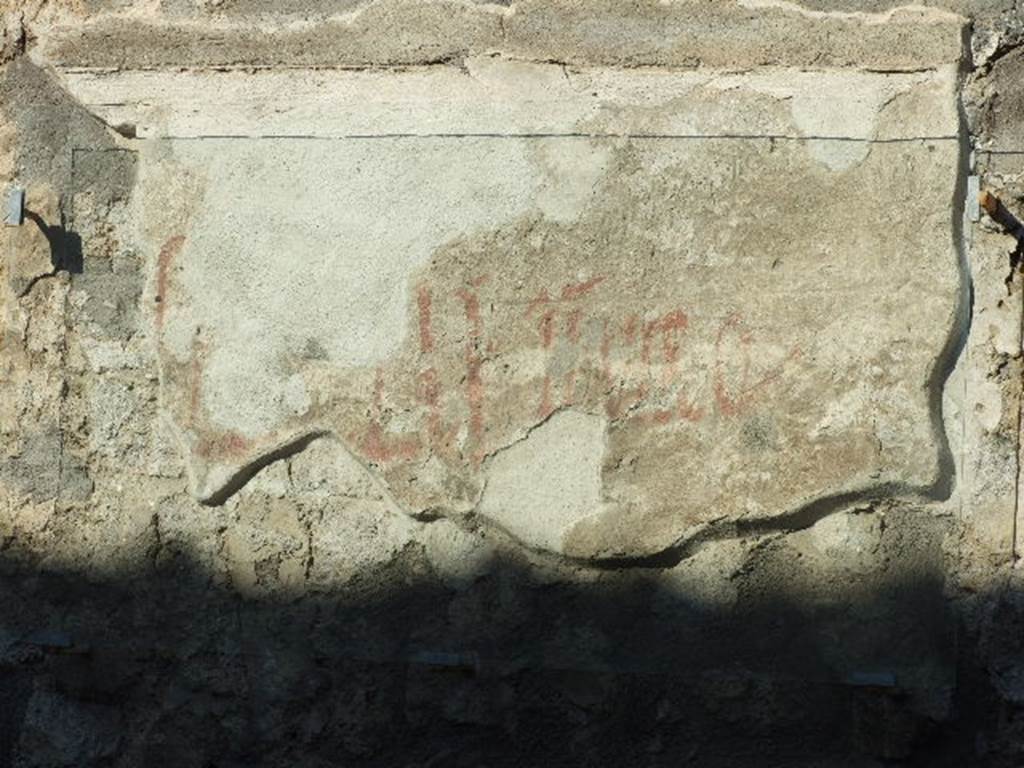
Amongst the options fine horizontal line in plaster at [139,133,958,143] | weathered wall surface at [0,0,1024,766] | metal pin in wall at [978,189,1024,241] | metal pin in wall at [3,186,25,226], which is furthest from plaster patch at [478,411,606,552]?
metal pin in wall at [3,186,25,226]

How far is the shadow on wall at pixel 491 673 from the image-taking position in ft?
8.37

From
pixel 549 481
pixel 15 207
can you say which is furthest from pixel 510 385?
pixel 15 207

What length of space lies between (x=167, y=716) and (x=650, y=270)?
1.17m

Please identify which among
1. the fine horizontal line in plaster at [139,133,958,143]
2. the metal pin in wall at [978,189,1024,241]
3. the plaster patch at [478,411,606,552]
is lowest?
the plaster patch at [478,411,606,552]

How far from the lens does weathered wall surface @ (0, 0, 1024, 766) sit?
254cm

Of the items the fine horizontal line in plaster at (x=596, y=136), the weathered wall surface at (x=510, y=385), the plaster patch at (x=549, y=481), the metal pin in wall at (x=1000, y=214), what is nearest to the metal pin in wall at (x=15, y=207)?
the weathered wall surface at (x=510, y=385)

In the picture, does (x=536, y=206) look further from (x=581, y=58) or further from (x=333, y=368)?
(x=333, y=368)

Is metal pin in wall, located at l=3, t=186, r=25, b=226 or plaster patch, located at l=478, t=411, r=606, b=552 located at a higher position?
metal pin in wall, located at l=3, t=186, r=25, b=226

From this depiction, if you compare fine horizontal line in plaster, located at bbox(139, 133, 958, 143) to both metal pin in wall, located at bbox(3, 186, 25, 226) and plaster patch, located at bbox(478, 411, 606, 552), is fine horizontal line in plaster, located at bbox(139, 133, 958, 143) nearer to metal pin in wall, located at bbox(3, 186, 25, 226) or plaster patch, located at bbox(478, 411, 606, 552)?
metal pin in wall, located at bbox(3, 186, 25, 226)

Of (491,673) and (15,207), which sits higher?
(15,207)

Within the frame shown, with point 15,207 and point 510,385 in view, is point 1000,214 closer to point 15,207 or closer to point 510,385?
point 510,385

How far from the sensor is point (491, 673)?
2670 millimetres

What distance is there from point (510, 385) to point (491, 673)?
0.50 meters

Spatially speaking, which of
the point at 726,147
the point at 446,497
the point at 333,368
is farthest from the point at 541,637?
the point at 726,147
